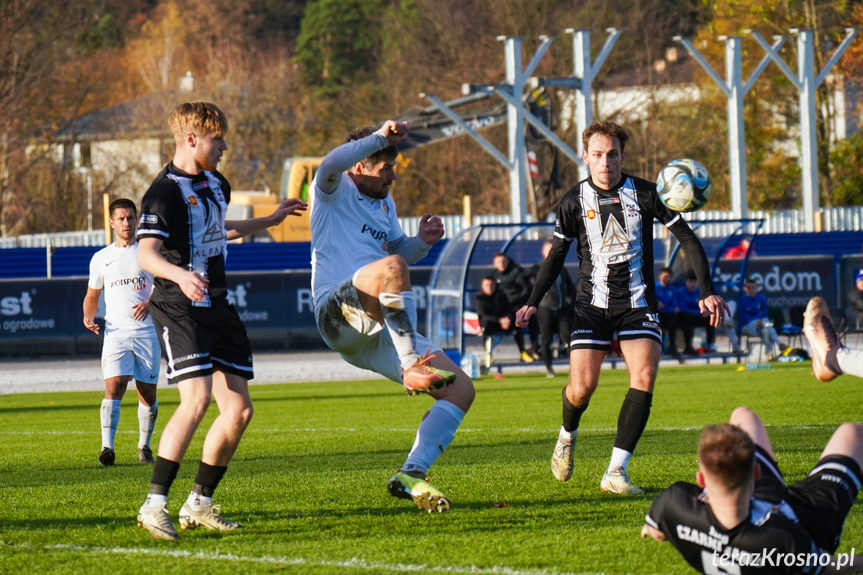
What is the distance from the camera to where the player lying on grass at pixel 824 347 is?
4.52 meters

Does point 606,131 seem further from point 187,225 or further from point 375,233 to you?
point 187,225

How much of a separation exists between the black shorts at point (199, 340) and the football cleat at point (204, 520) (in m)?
0.68

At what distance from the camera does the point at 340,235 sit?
629 centimetres

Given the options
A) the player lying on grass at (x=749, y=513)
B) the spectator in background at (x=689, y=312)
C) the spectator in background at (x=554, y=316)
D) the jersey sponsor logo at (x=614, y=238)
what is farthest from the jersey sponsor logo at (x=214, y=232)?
the spectator in background at (x=689, y=312)

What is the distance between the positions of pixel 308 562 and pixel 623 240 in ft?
9.82

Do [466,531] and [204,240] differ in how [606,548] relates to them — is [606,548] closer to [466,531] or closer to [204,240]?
[466,531]

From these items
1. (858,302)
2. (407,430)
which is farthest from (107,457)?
(858,302)

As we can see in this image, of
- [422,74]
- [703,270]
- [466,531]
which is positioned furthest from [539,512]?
[422,74]

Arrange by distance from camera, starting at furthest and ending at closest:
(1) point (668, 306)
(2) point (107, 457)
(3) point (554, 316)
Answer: (1) point (668, 306) → (3) point (554, 316) → (2) point (107, 457)

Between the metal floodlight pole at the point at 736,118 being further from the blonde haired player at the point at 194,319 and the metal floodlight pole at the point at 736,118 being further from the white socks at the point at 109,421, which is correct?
the blonde haired player at the point at 194,319

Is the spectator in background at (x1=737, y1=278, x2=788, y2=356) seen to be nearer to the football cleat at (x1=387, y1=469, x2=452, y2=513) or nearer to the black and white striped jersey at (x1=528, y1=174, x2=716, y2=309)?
the black and white striped jersey at (x1=528, y1=174, x2=716, y2=309)

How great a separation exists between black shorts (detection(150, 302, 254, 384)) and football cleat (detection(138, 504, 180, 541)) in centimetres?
64

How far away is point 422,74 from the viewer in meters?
48.8

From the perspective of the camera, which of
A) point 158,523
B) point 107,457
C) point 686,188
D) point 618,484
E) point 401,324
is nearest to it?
point 158,523
